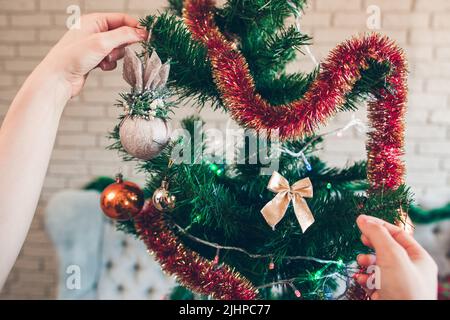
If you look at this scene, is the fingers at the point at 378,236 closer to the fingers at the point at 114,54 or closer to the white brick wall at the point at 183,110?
the fingers at the point at 114,54

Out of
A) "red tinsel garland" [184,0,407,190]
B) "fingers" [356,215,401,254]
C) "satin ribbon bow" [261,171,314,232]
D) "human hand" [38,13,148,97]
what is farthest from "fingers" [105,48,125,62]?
"fingers" [356,215,401,254]

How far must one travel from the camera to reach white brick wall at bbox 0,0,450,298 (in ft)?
5.07

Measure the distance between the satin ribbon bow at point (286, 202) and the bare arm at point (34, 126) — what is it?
34 cm

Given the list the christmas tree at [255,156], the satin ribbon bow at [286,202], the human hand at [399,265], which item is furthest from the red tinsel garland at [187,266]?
the human hand at [399,265]

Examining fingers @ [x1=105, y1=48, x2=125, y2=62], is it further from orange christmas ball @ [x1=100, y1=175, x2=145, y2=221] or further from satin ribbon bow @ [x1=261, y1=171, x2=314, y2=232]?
satin ribbon bow @ [x1=261, y1=171, x2=314, y2=232]

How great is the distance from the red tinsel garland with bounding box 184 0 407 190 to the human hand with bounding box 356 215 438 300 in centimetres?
13

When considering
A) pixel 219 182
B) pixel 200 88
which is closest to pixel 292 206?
pixel 219 182

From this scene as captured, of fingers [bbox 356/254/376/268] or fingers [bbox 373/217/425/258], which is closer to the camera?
fingers [bbox 373/217/425/258]

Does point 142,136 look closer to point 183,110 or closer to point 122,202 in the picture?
point 122,202

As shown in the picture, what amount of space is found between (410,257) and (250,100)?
1.05 feet

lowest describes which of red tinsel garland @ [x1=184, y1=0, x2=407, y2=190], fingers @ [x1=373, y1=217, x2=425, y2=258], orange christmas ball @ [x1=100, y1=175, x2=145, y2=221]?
fingers @ [x1=373, y1=217, x2=425, y2=258]

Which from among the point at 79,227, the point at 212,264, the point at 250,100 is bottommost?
the point at 79,227

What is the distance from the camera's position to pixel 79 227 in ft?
5.11
